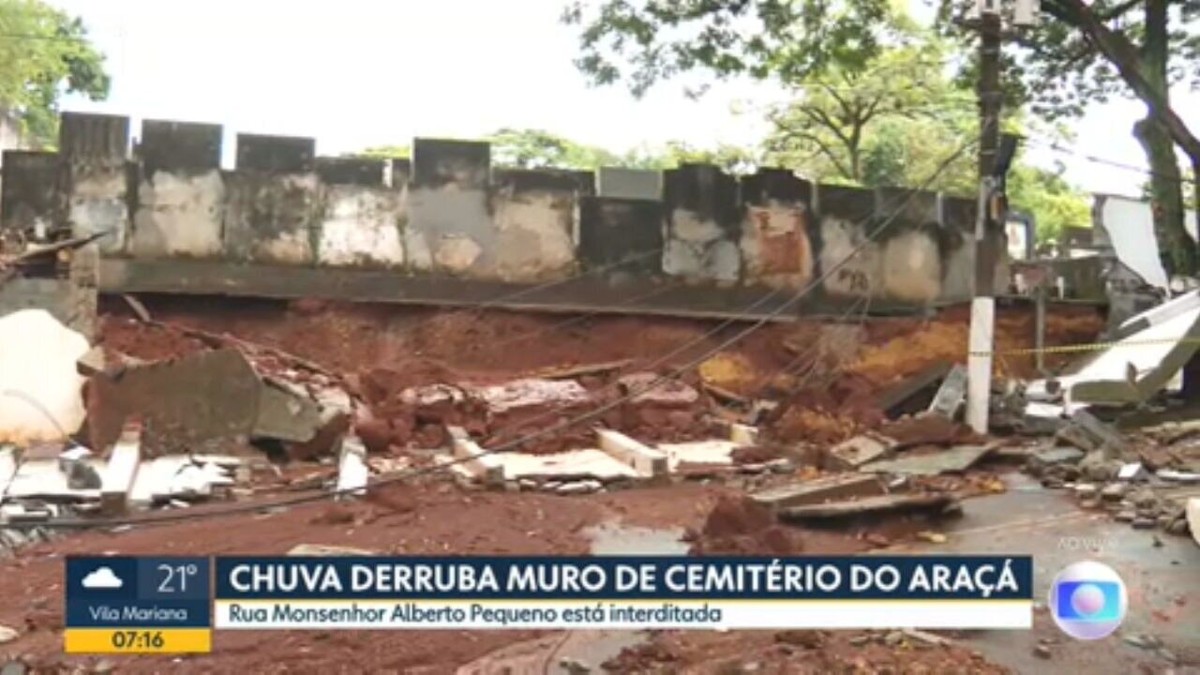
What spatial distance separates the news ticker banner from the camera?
4.08 meters

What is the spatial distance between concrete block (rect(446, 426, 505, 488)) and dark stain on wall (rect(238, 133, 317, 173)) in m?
3.13

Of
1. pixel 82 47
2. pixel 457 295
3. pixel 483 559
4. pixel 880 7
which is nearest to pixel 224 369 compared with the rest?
pixel 457 295

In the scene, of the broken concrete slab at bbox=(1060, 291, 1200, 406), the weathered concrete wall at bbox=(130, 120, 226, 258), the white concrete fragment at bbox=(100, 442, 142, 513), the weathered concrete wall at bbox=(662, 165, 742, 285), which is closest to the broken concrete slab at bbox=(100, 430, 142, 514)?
the white concrete fragment at bbox=(100, 442, 142, 513)

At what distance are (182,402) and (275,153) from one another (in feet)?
10.6

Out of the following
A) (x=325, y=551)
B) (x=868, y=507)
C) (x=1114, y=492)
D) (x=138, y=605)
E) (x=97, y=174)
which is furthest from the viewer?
(x=97, y=174)

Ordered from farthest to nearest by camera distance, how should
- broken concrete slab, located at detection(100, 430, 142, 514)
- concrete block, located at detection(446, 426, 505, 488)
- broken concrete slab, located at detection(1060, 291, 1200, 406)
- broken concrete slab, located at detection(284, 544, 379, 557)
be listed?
broken concrete slab, located at detection(1060, 291, 1200, 406) → concrete block, located at detection(446, 426, 505, 488) → broken concrete slab, located at detection(100, 430, 142, 514) → broken concrete slab, located at detection(284, 544, 379, 557)

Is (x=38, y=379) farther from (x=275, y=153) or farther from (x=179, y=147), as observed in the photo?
(x=275, y=153)

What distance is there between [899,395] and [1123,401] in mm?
1918

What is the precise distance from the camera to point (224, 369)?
8.09 metres

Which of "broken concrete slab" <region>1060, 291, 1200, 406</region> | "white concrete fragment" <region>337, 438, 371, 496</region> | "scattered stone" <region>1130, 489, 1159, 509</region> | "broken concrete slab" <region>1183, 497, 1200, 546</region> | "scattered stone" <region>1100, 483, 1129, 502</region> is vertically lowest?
"white concrete fragment" <region>337, 438, 371, 496</region>

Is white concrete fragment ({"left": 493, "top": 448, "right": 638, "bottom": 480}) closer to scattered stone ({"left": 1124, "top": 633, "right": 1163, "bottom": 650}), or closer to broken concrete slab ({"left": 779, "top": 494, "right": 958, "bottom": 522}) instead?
broken concrete slab ({"left": 779, "top": 494, "right": 958, "bottom": 522})

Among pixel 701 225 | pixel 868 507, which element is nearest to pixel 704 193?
pixel 701 225

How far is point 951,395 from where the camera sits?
9.53 metres

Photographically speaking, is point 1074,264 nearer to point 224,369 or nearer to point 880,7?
point 880,7
